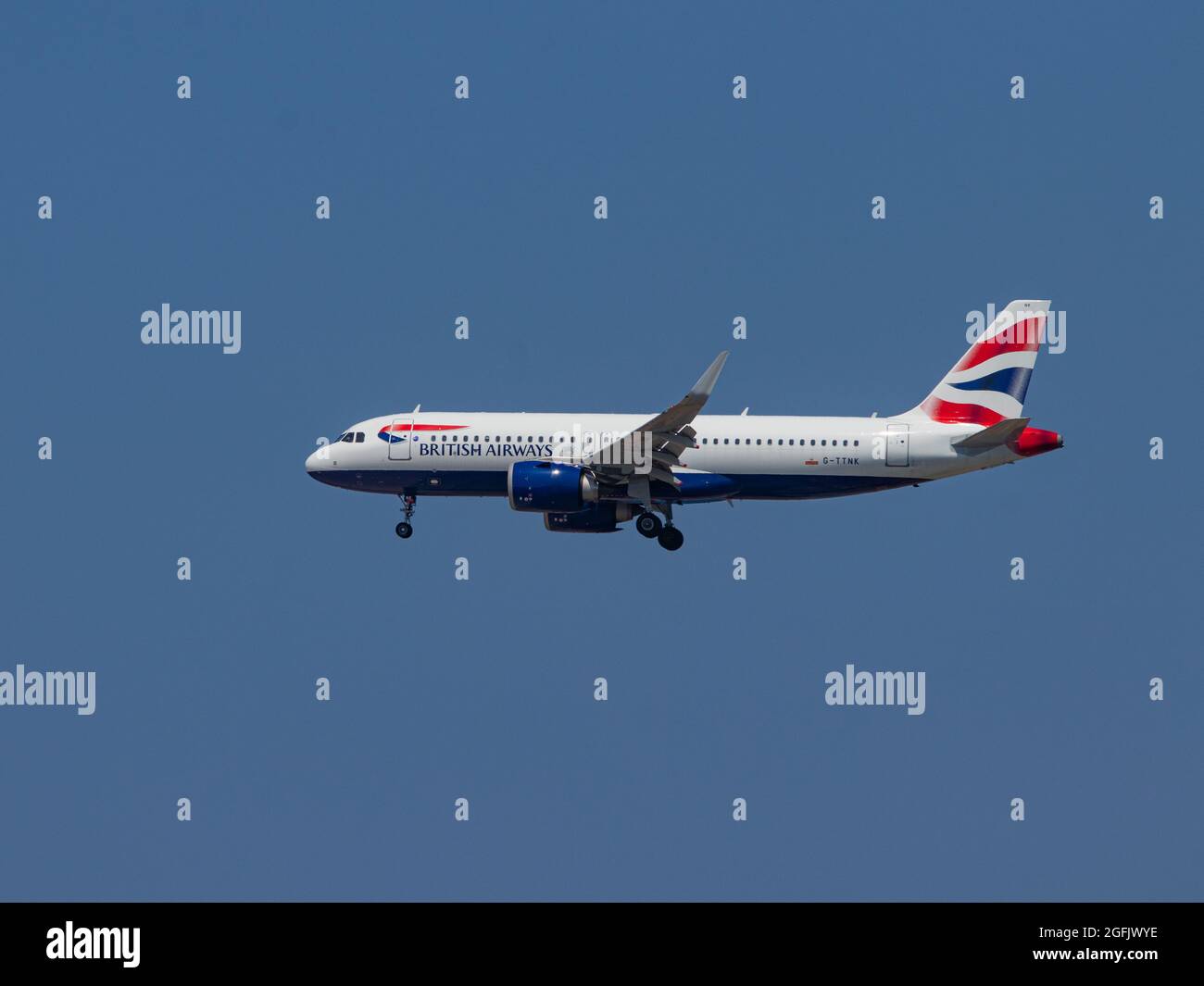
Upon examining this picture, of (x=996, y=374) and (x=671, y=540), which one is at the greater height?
(x=996, y=374)

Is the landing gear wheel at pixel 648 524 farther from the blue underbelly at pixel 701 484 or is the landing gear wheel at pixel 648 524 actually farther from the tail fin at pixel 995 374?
the tail fin at pixel 995 374

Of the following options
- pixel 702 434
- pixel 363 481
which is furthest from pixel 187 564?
pixel 702 434

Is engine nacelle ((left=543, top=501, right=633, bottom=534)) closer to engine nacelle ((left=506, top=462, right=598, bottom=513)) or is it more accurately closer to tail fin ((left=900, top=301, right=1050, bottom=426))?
engine nacelle ((left=506, top=462, right=598, bottom=513))

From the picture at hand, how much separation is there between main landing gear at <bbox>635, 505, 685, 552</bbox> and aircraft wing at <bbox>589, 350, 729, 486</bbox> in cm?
183

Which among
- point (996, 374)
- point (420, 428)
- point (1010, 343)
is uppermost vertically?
point (1010, 343)

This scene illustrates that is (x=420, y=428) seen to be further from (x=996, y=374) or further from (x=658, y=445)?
(x=996, y=374)

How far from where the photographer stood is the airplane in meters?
81.5

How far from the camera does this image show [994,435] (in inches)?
3219

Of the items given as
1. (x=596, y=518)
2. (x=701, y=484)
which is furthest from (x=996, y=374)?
(x=596, y=518)

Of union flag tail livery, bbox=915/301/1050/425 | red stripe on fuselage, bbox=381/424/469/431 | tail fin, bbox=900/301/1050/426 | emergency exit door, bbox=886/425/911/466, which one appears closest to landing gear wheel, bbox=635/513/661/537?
red stripe on fuselage, bbox=381/424/469/431

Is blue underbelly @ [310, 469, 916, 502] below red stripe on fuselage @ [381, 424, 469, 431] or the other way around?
below

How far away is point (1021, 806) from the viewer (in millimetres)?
75625

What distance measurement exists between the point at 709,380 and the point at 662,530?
8.39 metres

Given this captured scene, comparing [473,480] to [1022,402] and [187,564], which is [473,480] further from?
[1022,402]
